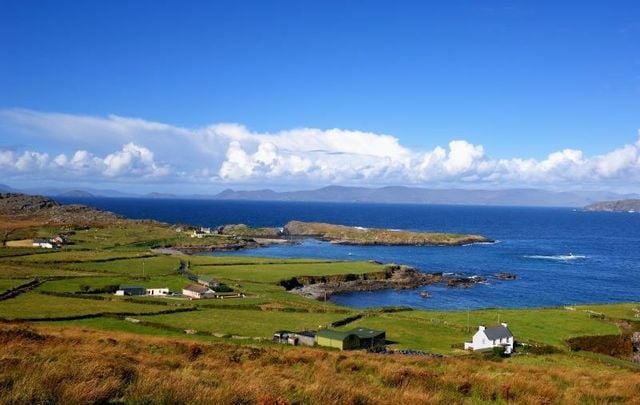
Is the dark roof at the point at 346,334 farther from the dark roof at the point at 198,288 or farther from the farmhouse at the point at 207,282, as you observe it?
the farmhouse at the point at 207,282

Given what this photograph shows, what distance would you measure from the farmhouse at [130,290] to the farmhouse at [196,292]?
19.9 feet

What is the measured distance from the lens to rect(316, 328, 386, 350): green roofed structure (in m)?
49.5

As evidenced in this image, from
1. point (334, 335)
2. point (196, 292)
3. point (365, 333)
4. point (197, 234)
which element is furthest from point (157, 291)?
point (197, 234)

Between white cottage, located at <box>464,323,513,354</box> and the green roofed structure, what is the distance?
886 centimetres

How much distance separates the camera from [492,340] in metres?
50.8

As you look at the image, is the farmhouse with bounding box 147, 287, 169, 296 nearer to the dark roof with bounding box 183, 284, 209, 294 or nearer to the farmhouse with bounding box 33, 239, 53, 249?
the dark roof with bounding box 183, 284, 209, 294

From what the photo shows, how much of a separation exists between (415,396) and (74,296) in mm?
68680

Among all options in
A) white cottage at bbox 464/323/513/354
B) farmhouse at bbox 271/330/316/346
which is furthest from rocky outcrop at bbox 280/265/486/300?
white cottage at bbox 464/323/513/354

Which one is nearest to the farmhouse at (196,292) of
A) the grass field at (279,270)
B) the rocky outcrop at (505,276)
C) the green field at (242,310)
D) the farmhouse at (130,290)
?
the green field at (242,310)

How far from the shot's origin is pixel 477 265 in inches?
5281

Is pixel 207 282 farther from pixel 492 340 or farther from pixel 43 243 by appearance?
pixel 43 243

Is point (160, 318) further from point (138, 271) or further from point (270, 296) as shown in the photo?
point (138, 271)

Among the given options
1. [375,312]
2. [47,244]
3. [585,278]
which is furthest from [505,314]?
[47,244]

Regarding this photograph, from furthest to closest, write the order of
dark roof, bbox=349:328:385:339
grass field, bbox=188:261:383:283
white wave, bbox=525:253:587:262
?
white wave, bbox=525:253:587:262 → grass field, bbox=188:261:383:283 → dark roof, bbox=349:328:385:339
